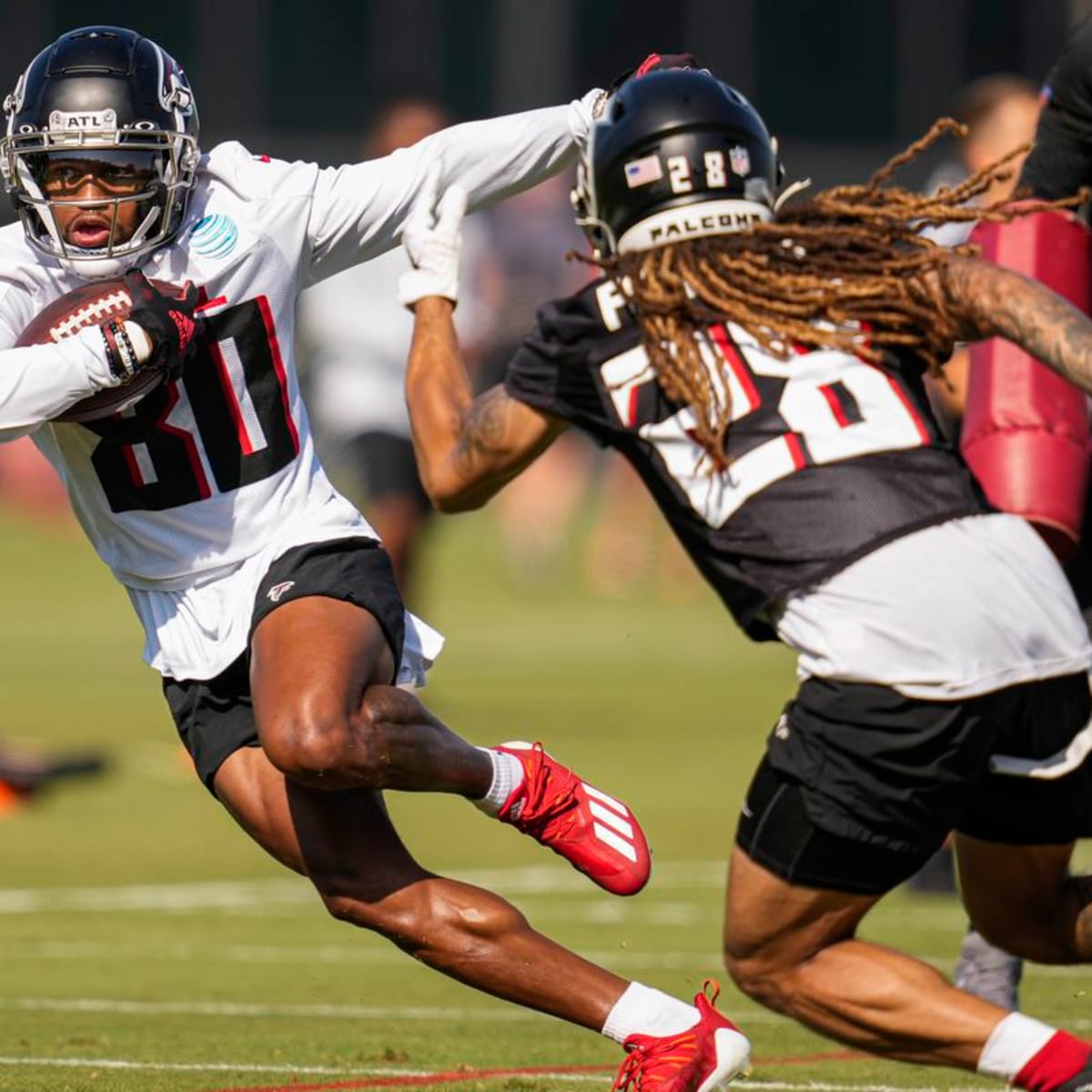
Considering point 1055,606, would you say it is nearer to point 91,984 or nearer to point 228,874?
point 91,984

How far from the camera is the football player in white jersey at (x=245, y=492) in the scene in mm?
4992

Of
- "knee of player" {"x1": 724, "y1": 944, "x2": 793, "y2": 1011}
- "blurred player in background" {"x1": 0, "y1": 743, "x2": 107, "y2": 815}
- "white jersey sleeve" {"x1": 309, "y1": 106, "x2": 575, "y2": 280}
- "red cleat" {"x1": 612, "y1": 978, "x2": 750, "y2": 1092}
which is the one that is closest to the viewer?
"knee of player" {"x1": 724, "y1": 944, "x2": 793, "y2": 1011}

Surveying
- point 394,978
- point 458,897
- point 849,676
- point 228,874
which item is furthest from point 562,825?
point 228,874

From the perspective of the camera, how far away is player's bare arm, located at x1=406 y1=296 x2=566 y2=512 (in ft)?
15.3

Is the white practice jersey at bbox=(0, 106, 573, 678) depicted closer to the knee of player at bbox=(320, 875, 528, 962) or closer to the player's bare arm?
the player's bare arm

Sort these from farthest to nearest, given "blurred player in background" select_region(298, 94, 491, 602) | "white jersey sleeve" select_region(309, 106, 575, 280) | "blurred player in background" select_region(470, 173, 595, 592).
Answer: "blurred player in background" select_region(470, 173, 595, 592), "blurred player in background" select_region(298, 94, 491, 602), "white jersey sleeve" select_region(309, 106, 575, 280)

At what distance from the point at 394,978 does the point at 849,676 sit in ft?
11.4

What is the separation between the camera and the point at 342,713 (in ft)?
15.9

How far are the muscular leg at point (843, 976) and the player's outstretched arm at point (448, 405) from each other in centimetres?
88

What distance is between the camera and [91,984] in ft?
23.7

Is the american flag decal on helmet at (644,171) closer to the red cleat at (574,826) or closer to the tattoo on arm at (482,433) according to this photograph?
the tattoo on arm at (482,433)

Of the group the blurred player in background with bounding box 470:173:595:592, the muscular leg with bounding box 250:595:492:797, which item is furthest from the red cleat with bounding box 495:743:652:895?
the blurred player in background with bounding box 470:173:595:592

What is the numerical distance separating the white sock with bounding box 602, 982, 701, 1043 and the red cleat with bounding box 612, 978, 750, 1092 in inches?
0.6

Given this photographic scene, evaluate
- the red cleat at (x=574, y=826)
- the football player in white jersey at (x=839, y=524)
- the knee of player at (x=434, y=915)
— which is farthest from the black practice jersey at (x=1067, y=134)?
the knee of player at (x=434, y=915)
